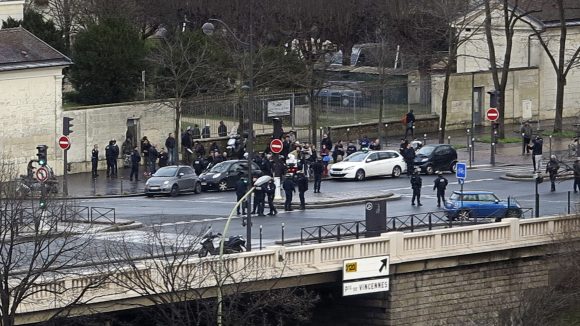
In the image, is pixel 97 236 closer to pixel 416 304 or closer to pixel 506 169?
pixel 416 304

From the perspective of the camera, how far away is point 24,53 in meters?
70.9

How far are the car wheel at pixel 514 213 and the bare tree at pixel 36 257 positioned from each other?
43.8ft

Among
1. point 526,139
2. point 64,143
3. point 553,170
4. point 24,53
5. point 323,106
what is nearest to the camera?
point 553,170

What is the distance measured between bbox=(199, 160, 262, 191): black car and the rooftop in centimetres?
888

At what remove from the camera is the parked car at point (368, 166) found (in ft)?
224

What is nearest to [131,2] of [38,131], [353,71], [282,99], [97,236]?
[353,71]

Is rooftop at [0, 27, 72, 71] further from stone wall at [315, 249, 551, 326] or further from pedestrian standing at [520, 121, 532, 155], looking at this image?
stone wall at [315, 249, 551, 326]

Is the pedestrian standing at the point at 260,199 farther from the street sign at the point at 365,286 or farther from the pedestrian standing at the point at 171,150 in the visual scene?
the pedestrian standing at the point at 171,150

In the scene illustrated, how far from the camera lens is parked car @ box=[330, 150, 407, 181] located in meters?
68.1

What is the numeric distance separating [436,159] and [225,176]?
27.7 feet

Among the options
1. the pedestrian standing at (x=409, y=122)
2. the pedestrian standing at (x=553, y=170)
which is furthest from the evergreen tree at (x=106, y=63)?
the pedestrian standing at (x=553, y=170)

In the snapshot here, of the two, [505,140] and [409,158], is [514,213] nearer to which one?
[409,158]

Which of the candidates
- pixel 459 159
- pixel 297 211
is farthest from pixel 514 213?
pixel 459 159

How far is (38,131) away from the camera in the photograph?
71375 mm
